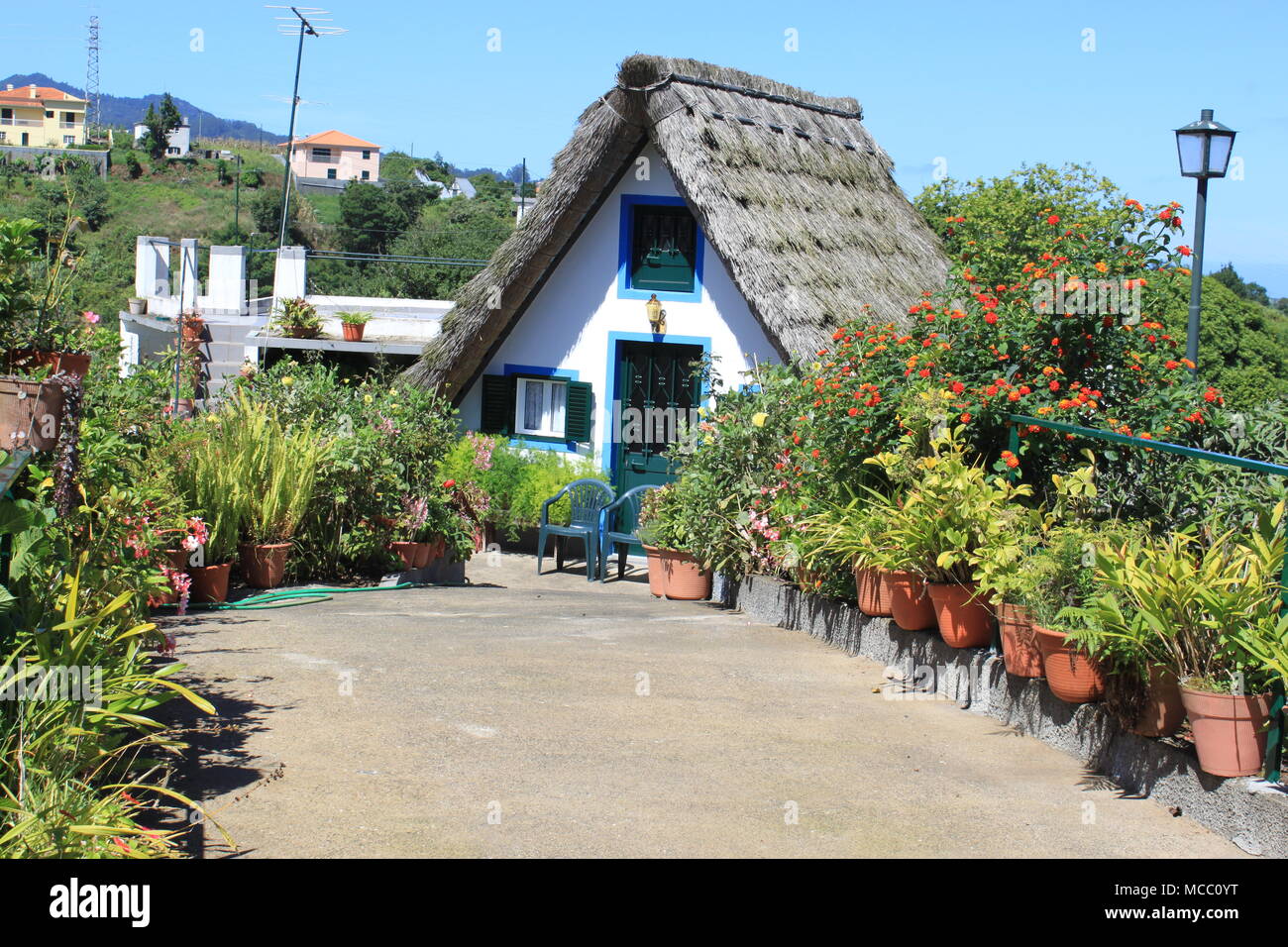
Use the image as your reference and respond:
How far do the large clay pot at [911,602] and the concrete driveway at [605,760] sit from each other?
1.05 ft

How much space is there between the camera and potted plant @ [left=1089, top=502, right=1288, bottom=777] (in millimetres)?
3625

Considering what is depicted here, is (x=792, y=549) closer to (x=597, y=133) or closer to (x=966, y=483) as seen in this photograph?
(x=966, y=483)

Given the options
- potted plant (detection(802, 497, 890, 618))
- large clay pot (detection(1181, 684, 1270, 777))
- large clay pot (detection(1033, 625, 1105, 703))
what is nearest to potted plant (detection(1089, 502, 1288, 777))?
large clay pot (detection(1181, 684, 1270, 777))

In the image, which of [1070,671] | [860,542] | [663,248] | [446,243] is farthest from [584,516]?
[446,243]

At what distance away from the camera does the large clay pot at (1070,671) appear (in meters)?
4.27

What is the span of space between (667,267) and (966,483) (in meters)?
8.37

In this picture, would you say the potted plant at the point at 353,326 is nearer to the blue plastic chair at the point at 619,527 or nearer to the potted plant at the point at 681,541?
the blue plastic chair at the point at 619,527

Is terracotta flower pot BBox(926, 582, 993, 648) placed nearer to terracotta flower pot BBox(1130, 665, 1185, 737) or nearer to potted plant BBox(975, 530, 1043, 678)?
potted plant BBox(975, 530, 1043, 678)

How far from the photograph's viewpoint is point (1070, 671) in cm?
432

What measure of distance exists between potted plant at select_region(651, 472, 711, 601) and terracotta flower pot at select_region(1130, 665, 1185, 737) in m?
4.67

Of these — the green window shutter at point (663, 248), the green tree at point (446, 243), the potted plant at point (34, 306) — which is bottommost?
the potted plant at point (34, 306)

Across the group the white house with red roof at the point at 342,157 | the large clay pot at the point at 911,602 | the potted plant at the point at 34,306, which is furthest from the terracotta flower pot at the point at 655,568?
the white house with red roof at the point at 342,157
